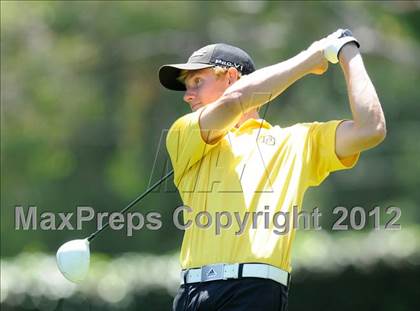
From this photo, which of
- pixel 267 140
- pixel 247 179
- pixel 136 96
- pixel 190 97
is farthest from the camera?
pixel 136 96

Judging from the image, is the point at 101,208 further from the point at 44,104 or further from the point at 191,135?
the point at 191,135

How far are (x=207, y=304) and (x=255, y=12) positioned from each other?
14.9 m

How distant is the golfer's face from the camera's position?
4883mm

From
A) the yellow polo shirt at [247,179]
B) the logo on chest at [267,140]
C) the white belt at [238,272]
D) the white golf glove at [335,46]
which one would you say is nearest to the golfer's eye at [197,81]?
the yellow polo shirt at [247,179]

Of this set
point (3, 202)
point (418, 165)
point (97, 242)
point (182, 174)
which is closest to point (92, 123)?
point (3, 202)

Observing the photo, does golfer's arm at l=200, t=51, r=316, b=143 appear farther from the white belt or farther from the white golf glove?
the white belt

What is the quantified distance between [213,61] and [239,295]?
1.02 m

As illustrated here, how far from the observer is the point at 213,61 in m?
4.92

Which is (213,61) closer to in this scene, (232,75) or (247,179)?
(232,75)

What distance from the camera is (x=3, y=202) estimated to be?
19812 millimetres

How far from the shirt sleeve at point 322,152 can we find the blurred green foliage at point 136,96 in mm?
12782

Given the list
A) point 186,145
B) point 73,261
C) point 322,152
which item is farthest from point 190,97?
point 73,261

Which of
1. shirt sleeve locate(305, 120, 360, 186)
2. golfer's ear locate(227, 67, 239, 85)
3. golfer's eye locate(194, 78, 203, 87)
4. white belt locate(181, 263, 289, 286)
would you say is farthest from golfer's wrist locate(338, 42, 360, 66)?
white belt locate(181, 263, 289, 286)

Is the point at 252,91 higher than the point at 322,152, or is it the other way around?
the point at 252,91
